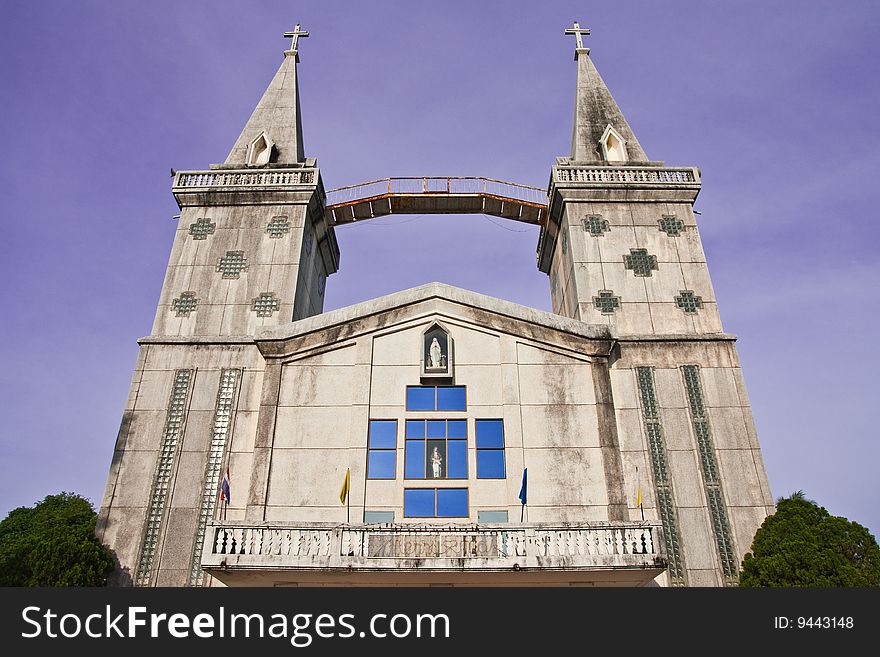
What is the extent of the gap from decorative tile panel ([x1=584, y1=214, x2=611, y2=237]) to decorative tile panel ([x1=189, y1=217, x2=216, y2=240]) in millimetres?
16345

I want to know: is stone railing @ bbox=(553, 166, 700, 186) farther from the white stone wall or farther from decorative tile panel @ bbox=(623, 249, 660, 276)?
the white stone wall

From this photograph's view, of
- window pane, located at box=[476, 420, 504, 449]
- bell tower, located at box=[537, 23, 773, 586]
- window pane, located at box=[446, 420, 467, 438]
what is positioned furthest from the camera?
bell tower, located at box=[537, 23, 773, 586]

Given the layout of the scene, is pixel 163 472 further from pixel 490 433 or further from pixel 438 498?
pixel 490 433

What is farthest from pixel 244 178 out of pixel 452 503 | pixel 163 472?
pixel 452 503

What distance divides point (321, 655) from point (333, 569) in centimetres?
441

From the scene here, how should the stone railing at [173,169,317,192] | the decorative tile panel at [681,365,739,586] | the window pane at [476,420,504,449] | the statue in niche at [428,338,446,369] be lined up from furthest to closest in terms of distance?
the stone railing at [173,169,317,192], the statue in niche at [428,338,446,369], the window pane at [476,420,504,449], the decorative tile panel at [681,365,739,586]

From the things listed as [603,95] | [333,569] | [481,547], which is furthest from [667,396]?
[603,95]

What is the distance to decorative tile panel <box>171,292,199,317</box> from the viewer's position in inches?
1057

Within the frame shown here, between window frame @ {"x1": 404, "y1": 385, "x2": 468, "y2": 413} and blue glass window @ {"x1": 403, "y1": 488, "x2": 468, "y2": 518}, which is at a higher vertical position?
window frame @ {"x1": 404, "y1": 385, "x2": 468, "y2": 413}

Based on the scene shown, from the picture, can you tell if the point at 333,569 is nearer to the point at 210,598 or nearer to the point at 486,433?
the point at 210,598

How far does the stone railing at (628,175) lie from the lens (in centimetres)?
2953

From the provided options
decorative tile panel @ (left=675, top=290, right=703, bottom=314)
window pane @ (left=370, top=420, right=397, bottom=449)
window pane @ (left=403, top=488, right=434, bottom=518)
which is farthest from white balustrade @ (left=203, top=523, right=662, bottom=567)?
decorative tile panel @ (left=675, top=290, right=703, bottom=314)

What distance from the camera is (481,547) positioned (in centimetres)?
1816

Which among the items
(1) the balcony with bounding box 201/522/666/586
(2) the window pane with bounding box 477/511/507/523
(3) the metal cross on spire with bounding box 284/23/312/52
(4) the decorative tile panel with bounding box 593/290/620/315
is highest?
(3) the metal cross on spire with bounding box 284/23/312/52
